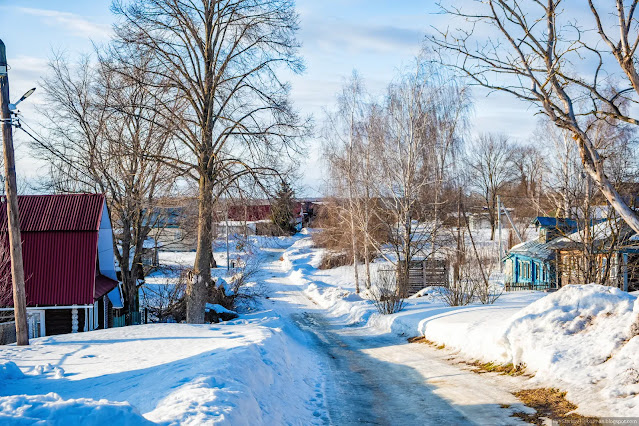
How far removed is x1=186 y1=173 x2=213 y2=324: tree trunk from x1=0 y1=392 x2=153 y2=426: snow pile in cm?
1175

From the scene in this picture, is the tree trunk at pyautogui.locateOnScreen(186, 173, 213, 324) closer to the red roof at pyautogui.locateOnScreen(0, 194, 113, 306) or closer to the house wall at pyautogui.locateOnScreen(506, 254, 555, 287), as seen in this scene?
the red roof at pyautogui.locateOnScreen(0, 194, 113, 306)

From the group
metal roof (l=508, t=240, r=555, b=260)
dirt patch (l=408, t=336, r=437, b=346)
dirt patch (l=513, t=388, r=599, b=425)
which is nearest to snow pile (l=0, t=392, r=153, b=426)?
dirt patch (l=513, t=388, r=599, b=425)

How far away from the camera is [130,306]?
26688 millimetres

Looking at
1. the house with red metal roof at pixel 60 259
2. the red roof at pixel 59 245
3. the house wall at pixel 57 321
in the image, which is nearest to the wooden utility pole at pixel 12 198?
the house with red metal roof at pixel 60 259

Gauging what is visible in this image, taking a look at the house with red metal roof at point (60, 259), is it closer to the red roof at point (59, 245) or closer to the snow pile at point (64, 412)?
the red roof at point (59, 245)

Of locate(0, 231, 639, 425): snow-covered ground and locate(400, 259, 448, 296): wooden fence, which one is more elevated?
locate(0, 231, 639, 425): snow-covered ground

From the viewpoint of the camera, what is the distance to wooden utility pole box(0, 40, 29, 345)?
12.5 meters

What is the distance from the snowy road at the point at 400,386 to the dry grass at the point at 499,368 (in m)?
0.28

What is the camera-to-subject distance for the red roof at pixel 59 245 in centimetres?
2017

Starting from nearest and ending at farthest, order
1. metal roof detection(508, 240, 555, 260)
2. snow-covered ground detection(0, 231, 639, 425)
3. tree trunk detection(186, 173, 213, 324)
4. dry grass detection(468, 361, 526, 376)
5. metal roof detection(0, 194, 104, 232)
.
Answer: snow-covered ground detection(0, 231, 639, 425) → dry grass detection(468, 361, 526, 376) → tree trunk detection(186, 173, 213, 324) → metal roof detection(0, 194, 104, 232) → metal roof detection(508, 240, 555, 260)

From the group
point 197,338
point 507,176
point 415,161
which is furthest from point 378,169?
point 507,176

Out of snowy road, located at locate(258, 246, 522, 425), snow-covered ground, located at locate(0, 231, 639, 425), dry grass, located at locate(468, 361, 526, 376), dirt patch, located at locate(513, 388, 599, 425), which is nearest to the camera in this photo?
snow-covered ground, located at locate(0, 231, 639, 425)

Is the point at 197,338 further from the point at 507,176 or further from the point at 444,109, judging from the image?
the point at 507,176

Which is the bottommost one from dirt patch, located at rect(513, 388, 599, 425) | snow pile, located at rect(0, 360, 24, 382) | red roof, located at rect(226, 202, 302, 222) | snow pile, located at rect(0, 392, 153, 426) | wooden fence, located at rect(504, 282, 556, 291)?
wooden fence, located at rect(504, 282, 556, 291)
